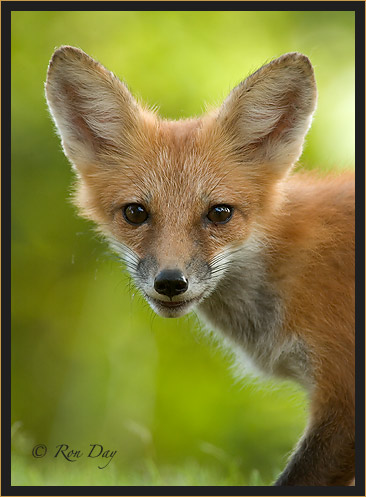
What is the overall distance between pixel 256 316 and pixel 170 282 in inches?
52.4

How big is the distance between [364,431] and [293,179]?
8.59 feet

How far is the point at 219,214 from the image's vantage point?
5809mm

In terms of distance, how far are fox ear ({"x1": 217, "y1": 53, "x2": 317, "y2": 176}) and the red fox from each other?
1 centimetres

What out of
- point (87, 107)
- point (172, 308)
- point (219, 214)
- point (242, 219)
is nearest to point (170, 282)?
point (172, 308)

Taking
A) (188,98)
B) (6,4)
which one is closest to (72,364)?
(188,98)

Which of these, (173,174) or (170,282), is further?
(173,174)

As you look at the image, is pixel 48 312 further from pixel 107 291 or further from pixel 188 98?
pixel 188 98

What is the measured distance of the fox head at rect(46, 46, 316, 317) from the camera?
5.63 meters
